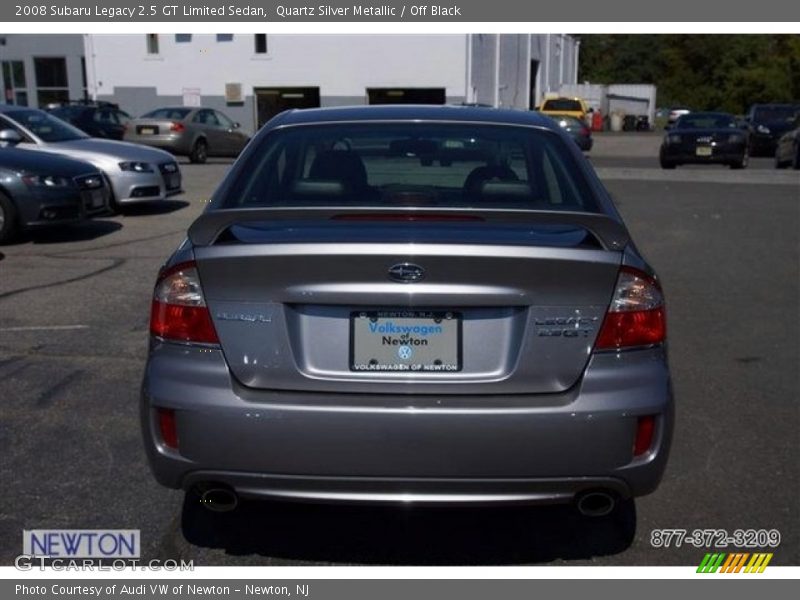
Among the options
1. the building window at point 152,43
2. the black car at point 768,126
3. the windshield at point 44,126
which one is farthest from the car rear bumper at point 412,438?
the building window at point 152,43

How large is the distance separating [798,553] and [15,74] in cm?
4374

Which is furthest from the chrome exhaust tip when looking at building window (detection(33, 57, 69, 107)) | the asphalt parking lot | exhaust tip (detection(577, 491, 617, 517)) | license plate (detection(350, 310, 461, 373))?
building window (detection(33, 57, 69, 107))

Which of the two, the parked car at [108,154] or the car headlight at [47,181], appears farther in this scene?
the parked car at [108,154]

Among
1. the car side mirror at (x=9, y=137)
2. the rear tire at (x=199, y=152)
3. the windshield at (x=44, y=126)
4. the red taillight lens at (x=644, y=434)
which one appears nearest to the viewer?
the red taillight lens at (x=644, y=434)

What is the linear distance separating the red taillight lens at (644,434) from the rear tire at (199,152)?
77.5 feet

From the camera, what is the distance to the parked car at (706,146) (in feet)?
75.7

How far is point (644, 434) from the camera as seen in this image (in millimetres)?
3295

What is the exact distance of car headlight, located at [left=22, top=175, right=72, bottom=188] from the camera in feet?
35.9

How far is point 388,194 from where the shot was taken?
4.10m

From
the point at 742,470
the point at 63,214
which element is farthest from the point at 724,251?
the point at 63,214

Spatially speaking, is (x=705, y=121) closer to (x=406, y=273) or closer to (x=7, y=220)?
A: (x=7, y=220)

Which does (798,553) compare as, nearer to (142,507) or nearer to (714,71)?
(142,507)

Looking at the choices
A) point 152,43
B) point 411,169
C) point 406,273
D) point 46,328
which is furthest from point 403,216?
point 152,43

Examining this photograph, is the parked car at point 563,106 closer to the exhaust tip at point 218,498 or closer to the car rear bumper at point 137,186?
the car rear bumper at point 137,186
